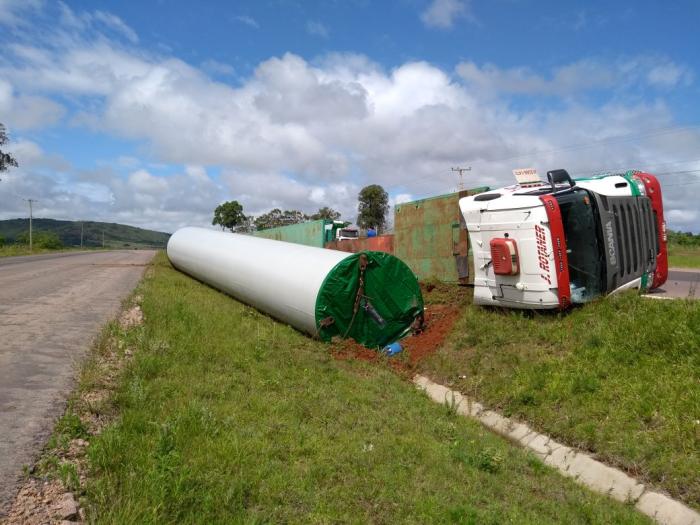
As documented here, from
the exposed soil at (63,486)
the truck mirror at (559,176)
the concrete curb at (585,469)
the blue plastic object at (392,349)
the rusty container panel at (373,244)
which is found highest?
the truck mirror at (559,176)

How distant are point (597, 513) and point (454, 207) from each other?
23.4 feet

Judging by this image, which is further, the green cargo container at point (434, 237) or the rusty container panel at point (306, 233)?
the rusty container panel at point (306, 233)

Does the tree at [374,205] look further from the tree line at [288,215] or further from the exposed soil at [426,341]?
the exposed soil at [426,341]

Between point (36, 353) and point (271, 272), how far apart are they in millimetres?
4507

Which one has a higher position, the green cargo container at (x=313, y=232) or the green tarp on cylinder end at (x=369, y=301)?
the green cargo container at (x=313, y=232)

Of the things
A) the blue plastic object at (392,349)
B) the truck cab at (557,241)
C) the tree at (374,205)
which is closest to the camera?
the truck cab at (557,241)

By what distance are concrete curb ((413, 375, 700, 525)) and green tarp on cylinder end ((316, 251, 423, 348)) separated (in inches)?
89.9

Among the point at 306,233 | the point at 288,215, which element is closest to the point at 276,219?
the point at 288,215

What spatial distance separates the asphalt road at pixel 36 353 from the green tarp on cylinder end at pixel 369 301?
3.59 m

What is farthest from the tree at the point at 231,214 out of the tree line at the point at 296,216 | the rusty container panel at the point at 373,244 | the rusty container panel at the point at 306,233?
the rusty container panel at the point at 373,244

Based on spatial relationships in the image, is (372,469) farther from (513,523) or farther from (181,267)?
(181,267)

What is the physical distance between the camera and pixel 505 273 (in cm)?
722

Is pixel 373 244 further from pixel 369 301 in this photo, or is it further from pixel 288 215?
pixel 288 215

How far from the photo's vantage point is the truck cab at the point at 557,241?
6.86 m
